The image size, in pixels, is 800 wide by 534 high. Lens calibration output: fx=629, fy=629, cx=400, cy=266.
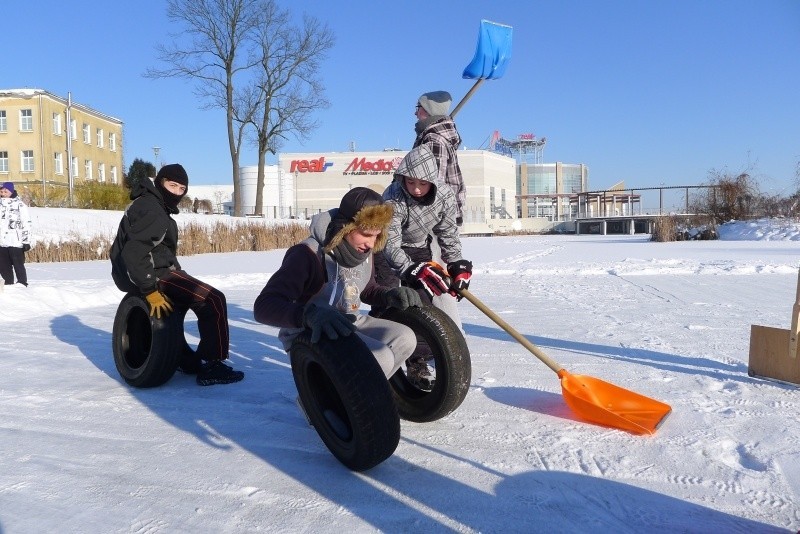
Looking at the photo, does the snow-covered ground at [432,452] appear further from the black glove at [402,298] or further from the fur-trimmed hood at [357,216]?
the fur-trimmed hood at [357,216]

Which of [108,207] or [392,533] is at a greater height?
[108,207]

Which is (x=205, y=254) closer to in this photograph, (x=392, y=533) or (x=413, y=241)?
(x=413, y=241)

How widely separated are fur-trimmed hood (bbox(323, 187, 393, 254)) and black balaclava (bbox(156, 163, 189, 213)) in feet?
5.13

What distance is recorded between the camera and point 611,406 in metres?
3.02

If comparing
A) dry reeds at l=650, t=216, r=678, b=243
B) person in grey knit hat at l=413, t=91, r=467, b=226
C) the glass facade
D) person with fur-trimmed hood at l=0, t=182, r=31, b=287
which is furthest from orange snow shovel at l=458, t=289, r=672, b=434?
the glass facade

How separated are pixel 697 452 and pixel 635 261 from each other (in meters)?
10.2

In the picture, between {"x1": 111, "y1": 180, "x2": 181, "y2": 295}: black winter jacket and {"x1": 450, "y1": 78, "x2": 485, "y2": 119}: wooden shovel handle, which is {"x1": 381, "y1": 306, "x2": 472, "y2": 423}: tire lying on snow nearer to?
{"x1": 111, "y1": 180, "x2": 181, "y2": 295}: black winter jacket

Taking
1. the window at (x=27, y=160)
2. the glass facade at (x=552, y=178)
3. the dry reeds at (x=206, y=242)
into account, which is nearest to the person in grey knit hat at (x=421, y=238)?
the dry reeds at (x=206, y=242)

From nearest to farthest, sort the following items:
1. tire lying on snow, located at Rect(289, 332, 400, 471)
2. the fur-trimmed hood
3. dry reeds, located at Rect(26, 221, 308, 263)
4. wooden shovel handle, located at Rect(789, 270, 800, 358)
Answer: tire lying on snow, located at Rect(289, 332, 400, 471)
the fur-trimmed hood
wooden shovel handle, located at Rect(789, 270, 800, 358)
dry reeds, located at Rect(26, 221, 308, 263)

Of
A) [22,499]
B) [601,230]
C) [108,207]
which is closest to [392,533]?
[22,499]

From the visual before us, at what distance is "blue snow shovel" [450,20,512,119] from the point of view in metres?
5.36

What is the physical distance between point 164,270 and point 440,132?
1.93 metres

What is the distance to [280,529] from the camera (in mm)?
1973

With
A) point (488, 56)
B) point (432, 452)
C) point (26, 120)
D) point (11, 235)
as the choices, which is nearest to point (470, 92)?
point (488, 56)
